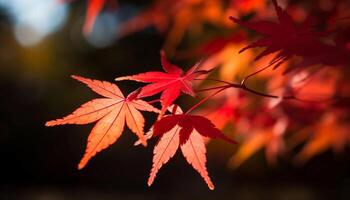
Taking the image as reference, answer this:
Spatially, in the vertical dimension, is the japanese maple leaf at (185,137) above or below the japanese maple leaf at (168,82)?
below

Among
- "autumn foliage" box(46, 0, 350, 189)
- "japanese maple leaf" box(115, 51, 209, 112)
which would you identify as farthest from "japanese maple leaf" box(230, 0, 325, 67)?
"japanese maple leaf" box(115, 51, 209, 112)

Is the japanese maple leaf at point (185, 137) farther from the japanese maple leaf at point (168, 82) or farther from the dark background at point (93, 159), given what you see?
the dark background at point (93, 159)

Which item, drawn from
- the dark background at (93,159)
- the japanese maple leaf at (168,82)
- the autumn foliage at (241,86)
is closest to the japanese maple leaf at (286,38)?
the autumn foliage at (241,86)

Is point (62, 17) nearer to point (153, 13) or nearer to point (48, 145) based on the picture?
point (48, 145)

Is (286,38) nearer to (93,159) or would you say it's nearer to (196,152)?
(196,152)

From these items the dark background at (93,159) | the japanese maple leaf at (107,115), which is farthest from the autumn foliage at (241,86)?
the dark background at (93,159)

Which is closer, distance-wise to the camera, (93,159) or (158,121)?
(158,121)

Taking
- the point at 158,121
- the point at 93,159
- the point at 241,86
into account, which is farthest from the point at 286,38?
the point at 93,159

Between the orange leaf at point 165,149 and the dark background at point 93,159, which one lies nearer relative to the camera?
the orange leaf at point 165,149

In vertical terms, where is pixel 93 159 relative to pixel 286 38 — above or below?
below
